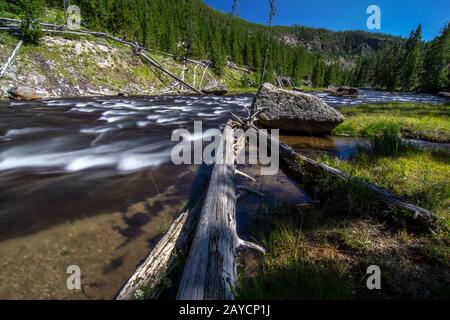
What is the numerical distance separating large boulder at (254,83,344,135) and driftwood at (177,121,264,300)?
6586mm

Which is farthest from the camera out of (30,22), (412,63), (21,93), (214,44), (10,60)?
(412,63)

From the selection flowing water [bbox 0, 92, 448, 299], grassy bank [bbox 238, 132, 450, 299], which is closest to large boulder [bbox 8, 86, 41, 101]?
flowing water [bbox 0, 92, 448, 299]

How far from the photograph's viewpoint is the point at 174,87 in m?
33.0

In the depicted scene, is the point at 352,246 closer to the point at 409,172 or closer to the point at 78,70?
the point at 409,172

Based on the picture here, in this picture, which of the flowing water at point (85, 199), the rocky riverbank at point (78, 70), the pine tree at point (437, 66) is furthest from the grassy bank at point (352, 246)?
the pine tree at point (437, 66)

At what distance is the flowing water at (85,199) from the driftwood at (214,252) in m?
1.04

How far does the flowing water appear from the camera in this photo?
3201mm

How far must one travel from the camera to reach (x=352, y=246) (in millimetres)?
3094

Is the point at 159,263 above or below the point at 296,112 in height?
below

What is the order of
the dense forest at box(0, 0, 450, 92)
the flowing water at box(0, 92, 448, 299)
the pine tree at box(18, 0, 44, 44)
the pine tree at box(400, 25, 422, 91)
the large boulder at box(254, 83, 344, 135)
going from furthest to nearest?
the pine tree at box(400, 25, 422, 91), the dense forest at box(0, 0, 450, 92), the pine tree at box(18, 0, 44, 44), the large boulder at box(254, 83, 344, 135), the flowing water at box(0, 92, 448, 299)

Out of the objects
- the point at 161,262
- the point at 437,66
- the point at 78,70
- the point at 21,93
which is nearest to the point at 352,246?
the point at 161,262

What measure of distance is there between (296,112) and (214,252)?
27.2ft

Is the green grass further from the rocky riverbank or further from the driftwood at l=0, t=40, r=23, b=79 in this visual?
the driftwood at l=0, t=40, r=23, b=79

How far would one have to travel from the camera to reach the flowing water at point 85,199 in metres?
3.20
